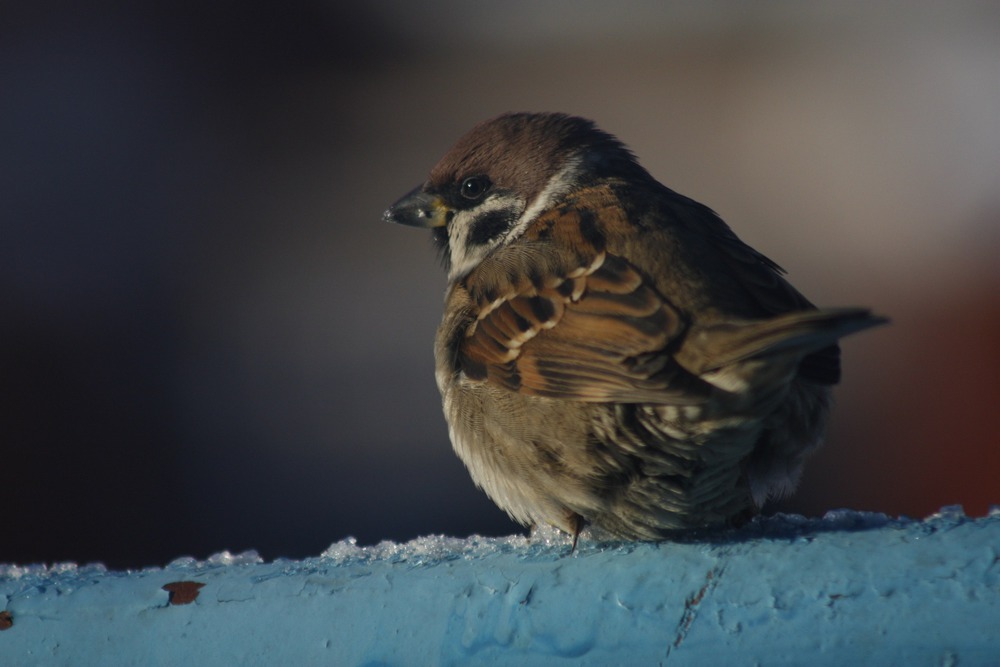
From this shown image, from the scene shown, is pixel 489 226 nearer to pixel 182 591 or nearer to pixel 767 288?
pixel 767 288

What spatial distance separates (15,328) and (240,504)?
1.32 metres

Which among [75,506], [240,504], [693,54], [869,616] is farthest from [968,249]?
[869,616]

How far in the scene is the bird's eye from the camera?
2453mm

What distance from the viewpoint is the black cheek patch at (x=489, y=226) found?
2.39m

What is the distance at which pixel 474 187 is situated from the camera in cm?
246

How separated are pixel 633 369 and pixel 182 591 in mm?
687

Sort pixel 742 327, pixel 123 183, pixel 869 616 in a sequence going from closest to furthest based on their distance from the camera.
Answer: pixel 869 616, pixel 742 327, pixel 123 183

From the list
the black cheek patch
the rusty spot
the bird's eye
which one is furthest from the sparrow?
the rusty spot

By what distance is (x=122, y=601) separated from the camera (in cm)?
131

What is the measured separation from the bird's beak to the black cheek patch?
9cm

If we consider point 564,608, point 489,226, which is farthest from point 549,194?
point 564,608

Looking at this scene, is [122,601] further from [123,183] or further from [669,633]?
[123,183]

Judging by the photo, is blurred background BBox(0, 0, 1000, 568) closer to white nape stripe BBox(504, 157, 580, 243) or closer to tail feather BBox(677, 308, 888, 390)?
white nape stripe BBox(504, 157, 580, 243)

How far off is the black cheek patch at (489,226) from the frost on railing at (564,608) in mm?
1077
